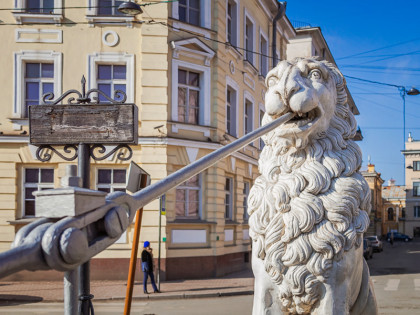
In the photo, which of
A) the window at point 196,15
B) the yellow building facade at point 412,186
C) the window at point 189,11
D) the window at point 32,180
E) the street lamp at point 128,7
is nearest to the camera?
the street lamp at point 128,7

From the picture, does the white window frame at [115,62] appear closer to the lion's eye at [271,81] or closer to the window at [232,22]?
the window at [232,22]

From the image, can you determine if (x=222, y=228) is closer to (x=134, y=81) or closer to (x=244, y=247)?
(x=244, y=247)

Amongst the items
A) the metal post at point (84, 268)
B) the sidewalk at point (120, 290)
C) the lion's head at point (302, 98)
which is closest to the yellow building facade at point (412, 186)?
the sidewalk at point (120, 290)

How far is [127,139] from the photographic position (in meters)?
4.65

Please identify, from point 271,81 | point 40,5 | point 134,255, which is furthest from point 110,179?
point 271,81

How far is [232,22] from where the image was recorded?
1822 cm

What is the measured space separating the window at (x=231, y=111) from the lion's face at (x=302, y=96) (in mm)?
15105

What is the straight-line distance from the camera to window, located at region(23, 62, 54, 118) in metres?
14.4

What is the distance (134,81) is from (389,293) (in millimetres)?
8463

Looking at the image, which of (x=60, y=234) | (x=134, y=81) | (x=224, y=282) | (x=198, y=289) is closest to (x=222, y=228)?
(x=224, y=282)

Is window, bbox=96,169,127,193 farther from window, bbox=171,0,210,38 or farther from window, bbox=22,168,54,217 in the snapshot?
window, bbox=171,0,210,38

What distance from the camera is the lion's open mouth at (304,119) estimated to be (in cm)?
256

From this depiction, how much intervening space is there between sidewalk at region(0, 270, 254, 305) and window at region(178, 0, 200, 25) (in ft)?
24.7

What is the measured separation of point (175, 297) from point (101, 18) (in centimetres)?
769
